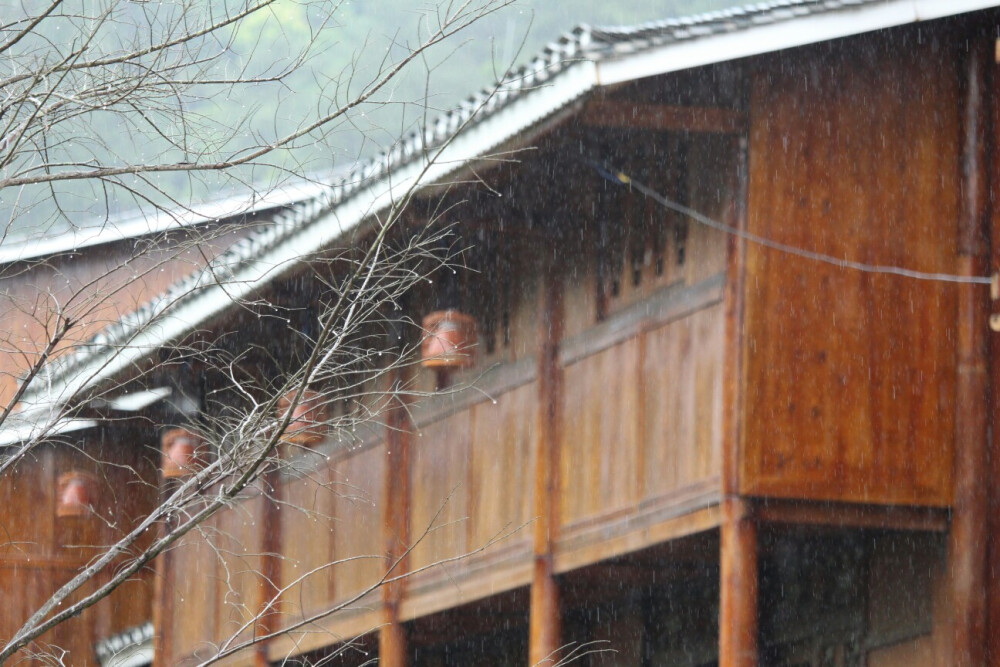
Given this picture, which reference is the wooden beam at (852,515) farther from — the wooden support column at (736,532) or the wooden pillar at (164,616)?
the wooden pillar at (164,616)

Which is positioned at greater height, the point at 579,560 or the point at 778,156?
the point at 778,156

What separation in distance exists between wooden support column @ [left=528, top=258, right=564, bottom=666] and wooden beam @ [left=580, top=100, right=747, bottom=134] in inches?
82.9

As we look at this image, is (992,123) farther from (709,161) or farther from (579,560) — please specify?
(579,560)

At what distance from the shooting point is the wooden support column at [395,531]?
1198cm

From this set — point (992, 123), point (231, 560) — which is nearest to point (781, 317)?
point (992, 123)

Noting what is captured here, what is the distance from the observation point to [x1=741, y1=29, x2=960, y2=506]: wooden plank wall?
8.70 metres

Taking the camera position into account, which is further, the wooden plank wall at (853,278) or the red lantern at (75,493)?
the red lantern at (75,493)

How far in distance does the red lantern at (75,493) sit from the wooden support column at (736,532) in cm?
1037

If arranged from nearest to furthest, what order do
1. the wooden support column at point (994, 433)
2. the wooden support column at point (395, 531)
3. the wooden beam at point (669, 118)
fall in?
the wooden support column at point (994, 433) → the wooden beam at point (669, 118) → the wooden support column at point (395, 531)

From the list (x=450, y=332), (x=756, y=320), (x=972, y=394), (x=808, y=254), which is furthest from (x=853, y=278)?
(x=450, y=332)

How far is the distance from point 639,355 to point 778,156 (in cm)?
149

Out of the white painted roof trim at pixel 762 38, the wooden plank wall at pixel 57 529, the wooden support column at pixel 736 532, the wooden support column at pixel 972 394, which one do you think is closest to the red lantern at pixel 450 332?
the wooden support column at pixel 736 532

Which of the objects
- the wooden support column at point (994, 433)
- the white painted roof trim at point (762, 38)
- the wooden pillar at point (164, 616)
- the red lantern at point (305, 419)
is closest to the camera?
the red lantern at point (305, 419)

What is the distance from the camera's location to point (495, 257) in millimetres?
11742
